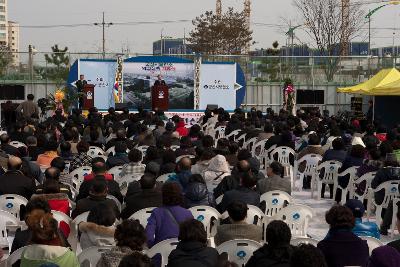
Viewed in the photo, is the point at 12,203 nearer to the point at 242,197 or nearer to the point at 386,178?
the point at 242,197

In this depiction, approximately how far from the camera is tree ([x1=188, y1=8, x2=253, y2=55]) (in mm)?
65750

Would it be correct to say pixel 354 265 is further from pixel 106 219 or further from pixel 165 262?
pixel 106 219

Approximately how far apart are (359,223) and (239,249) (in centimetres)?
148

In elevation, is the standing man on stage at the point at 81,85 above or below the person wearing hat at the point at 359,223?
above

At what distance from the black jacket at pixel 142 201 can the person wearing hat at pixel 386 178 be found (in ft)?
11.7

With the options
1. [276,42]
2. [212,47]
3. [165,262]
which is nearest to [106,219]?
[165,262]

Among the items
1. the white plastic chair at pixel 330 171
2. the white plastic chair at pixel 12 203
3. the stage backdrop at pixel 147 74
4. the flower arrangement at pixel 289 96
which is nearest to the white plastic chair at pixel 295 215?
the white plastic chair at pixel 12 203

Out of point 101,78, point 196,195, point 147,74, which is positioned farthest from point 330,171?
point 101,78

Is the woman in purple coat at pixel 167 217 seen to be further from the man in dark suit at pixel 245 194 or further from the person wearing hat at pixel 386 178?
the person wearing hat at pixel 386 178

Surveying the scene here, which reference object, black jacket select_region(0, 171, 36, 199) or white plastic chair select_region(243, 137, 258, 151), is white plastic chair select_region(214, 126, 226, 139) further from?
black jacket select_region(0, 171, 36, 199)

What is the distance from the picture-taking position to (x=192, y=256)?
5.20m

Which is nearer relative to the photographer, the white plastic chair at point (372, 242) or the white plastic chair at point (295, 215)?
the white plastic chair at point (372, 242)

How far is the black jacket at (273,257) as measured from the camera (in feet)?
16.5

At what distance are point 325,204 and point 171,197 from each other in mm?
5961
